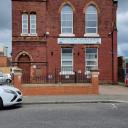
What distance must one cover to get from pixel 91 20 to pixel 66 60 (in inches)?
173

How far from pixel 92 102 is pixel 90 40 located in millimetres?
19342

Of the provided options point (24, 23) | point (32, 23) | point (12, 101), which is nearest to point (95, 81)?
point (12, 101)

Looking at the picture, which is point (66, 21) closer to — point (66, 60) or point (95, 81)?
point (66, 60)

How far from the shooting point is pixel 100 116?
59.5 feet

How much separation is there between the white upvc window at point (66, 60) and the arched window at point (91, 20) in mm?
2571

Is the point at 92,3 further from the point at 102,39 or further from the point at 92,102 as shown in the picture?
the point at 92,102

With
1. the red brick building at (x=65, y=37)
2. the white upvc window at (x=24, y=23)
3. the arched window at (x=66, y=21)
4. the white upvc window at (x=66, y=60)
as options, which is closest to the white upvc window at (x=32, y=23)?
the red brick building at (x=65, y=37)

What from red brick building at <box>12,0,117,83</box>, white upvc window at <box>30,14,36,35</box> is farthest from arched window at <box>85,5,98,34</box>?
white upvc window at <box>30,14,36,35</box>

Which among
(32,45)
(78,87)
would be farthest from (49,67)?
(78,87)

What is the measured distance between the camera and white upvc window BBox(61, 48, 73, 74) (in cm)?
4434

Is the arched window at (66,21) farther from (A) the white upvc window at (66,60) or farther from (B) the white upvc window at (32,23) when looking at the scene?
(B) the white upvc window at (32,23)

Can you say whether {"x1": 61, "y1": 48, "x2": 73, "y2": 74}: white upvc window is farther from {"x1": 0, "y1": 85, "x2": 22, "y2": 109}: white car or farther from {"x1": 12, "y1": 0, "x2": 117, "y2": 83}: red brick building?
{"x1": 0, "y1": 85, "x2": 22, "y2": 109}: white car

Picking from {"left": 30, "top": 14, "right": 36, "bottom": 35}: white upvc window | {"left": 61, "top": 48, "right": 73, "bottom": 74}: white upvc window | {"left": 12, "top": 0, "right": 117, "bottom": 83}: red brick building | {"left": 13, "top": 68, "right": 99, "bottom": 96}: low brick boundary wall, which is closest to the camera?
{"left": 13, "top": 68, "right": 99, "bottom": 96}: low brick boundary wall

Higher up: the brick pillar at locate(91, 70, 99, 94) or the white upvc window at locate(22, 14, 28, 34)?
the white upvc window at locate(22, 14, 28, 34)
